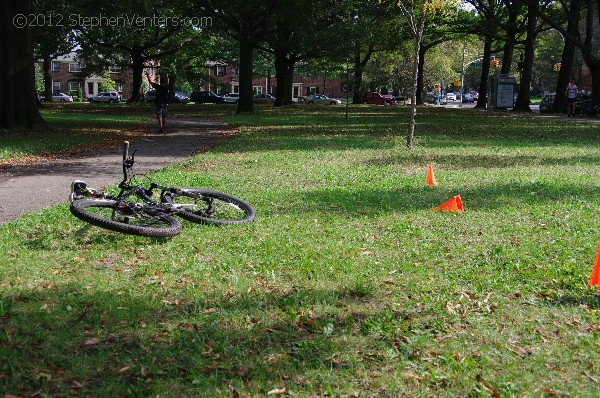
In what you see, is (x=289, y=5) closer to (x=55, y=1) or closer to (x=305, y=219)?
(x=55, y=1)

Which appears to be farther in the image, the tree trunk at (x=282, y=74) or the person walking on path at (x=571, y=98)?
the tree trunk at (x=282, y=74)

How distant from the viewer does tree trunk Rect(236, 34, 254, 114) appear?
35094 mm

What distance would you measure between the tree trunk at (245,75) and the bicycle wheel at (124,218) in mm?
29438

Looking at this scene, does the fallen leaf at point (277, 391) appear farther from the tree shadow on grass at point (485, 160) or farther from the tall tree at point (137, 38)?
the tall tree at point (137, 38)

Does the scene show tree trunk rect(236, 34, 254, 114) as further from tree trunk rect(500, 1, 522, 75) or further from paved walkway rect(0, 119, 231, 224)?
tree trunk rect(500, 1, 522, 75)

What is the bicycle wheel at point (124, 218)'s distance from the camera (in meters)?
6.01

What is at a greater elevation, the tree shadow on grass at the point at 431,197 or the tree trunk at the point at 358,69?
the tree trunk at the point at 358,69

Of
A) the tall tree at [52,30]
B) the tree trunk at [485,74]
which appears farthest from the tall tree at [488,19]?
the tall tree at [52,30]

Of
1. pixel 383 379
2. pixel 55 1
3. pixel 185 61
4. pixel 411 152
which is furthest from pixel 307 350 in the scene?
pixel 185 61

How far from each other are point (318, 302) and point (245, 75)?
104 ft

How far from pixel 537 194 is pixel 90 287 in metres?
6.65

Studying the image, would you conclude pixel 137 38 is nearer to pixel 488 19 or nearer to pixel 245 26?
pixel 245 26

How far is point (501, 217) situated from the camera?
7770 mm

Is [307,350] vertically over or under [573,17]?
under
